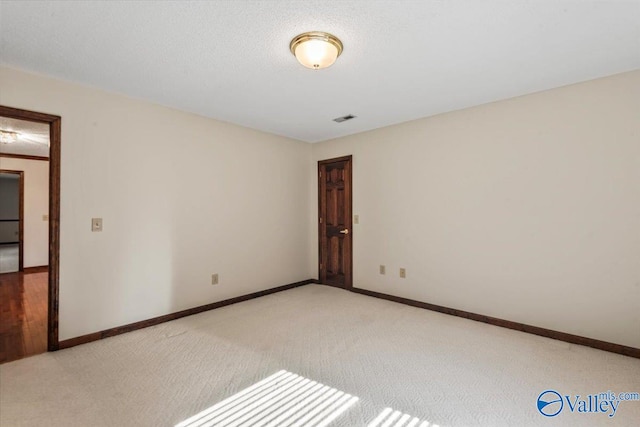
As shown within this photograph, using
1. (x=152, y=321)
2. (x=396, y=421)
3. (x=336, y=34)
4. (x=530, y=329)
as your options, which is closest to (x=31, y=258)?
(x=152, y=321)

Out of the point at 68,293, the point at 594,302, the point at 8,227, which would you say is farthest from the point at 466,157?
the point at 8,227

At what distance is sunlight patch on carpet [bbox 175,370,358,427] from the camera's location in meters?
1.72

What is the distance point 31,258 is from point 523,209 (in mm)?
8597

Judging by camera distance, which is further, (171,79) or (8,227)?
(8,227)

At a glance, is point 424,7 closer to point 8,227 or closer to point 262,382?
point 262,382

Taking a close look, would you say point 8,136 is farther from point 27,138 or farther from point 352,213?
point 352,213

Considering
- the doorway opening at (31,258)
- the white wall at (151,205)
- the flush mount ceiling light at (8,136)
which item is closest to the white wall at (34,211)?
the doorway opening at (31,258)

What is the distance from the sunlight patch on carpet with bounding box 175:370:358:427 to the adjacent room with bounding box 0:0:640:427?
0.06 ft

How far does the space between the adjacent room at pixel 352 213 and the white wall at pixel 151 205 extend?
0.02 meters

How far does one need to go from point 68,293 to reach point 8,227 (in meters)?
11.8

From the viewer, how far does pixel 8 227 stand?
415 inches

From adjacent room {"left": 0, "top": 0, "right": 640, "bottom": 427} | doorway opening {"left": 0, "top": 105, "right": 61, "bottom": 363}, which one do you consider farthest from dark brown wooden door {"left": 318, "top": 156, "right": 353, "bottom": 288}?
doorway opening {"left": 0, "top": 105, "right": 61, "bottom": 363}

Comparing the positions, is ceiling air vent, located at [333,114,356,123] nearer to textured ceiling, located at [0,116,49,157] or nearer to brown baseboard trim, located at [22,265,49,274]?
textured ceiling, located at [0,116,49,157]

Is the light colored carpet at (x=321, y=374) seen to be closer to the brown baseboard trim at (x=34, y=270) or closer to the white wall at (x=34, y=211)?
the brown baseboard trim at (x=34, y=270)
